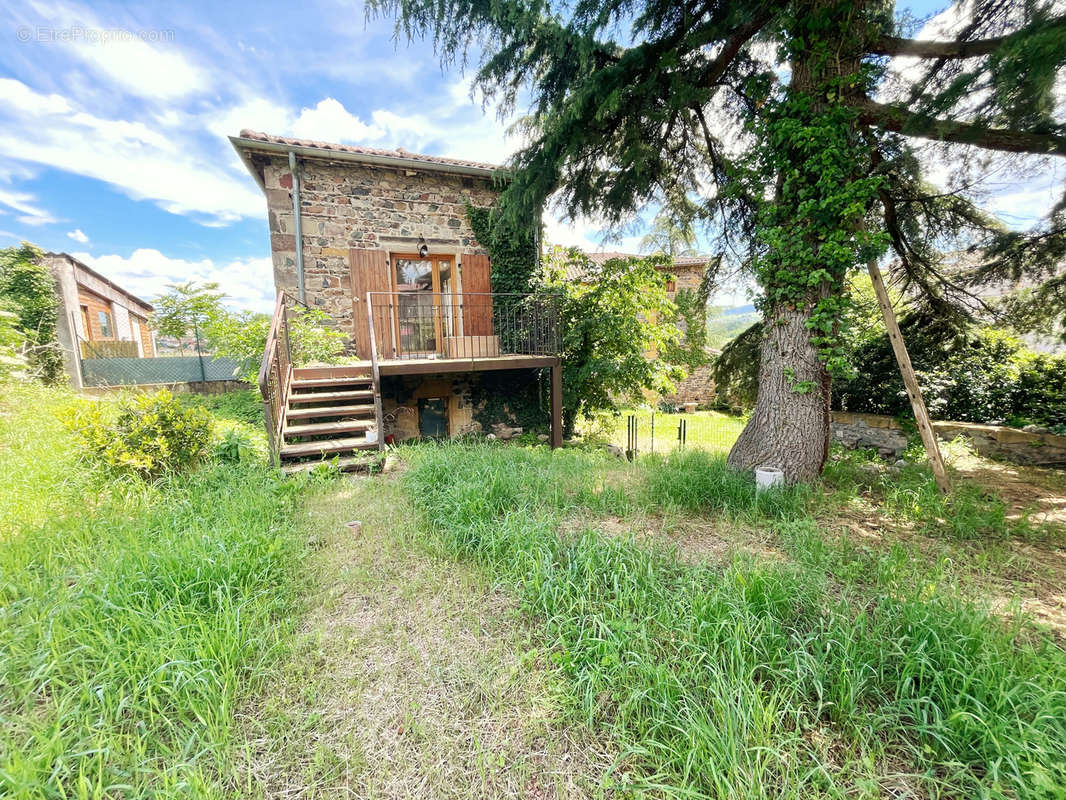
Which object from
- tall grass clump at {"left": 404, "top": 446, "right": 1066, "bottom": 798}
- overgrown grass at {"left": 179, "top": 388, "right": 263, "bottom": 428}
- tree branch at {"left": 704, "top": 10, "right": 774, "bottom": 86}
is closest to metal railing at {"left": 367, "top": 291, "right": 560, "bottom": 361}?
overgrown grass at {"left": 179, "top": 388, "right": 263, "bottom": 428}

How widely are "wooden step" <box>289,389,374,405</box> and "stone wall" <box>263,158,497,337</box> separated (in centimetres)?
192

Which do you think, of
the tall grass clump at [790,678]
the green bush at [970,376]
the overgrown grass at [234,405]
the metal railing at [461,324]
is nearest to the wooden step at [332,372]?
the metal railing at [461,324]

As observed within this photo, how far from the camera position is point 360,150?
21.5 ft

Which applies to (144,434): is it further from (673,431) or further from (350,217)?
(673,431)

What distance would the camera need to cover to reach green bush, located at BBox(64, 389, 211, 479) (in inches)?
127

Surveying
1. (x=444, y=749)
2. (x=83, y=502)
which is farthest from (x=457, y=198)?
(x=444, y=749)

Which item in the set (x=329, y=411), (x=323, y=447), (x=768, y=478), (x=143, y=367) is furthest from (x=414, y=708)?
(x=143, y=367)

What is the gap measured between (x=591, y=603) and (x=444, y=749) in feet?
2.77

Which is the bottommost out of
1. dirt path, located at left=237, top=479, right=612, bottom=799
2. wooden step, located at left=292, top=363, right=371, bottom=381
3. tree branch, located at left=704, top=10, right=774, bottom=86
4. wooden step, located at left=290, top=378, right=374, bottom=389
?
dirt path, located at left=237, top=479, right=612, bottom=799

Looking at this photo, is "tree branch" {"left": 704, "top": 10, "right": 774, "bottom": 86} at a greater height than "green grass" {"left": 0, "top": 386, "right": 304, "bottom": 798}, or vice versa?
"tree branch" {"left": 704, "top": 10, "right": 774, "bottom": 86}

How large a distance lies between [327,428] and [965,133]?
6.35m

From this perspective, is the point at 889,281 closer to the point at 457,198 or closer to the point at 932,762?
the point at 932,762

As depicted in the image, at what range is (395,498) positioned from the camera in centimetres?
341

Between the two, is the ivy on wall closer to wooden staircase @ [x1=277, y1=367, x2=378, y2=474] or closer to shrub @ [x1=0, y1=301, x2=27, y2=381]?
wooden staircase @ [x1=277, y1=367, x2=378, y2=474]
